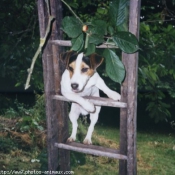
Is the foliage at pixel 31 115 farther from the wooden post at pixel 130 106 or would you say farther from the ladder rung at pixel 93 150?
the wooden post at pixel 130 106

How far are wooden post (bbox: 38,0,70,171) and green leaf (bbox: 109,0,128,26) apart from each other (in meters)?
0.21

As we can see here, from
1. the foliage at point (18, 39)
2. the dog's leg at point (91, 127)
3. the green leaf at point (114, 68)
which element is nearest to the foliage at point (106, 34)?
the green leaf at point (114, 68)

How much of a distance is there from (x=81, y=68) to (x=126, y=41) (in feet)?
0.60

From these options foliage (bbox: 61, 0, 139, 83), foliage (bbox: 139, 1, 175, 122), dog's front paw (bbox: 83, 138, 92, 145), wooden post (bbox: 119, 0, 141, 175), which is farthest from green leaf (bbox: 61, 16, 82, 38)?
dog's front paw (bbox: 83, 138, 92, 145)

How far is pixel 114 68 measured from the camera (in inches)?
31.2

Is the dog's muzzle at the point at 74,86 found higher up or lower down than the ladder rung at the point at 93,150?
higher up

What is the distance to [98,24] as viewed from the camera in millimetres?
751

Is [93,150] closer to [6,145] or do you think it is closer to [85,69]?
→ [85,69]

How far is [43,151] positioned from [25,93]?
7.9 inches

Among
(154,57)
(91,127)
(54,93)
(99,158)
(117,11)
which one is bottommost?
(99,158)

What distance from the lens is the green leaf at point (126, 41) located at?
0.74 metres

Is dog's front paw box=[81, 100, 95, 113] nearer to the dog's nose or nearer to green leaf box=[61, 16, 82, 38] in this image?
the dog's nose

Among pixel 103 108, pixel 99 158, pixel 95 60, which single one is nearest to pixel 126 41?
pixel 95 60

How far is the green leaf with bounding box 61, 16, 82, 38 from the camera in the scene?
2.43 feet
